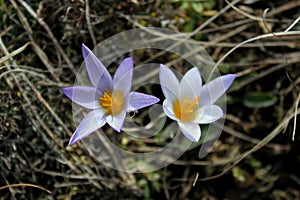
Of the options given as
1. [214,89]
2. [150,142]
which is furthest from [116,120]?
[150,142]

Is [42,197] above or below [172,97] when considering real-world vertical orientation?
below

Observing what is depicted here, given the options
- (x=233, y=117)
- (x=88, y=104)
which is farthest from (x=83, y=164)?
(x=233, y=117)

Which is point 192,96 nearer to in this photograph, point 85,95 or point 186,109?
point 186,109

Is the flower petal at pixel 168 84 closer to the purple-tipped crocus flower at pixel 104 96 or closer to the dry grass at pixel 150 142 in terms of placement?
the purple-tipped crocus flower at pixel 104 96

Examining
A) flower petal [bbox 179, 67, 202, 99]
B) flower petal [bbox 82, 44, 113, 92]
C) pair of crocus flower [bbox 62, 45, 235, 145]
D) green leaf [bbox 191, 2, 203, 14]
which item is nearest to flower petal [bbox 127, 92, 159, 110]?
pair of crocus flower [bbox 62, 45, 235, 145]

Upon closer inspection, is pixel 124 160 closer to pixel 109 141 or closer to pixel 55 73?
pixel 109 141

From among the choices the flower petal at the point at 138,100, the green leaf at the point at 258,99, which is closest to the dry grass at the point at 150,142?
the green leaf at the point at 258,99
